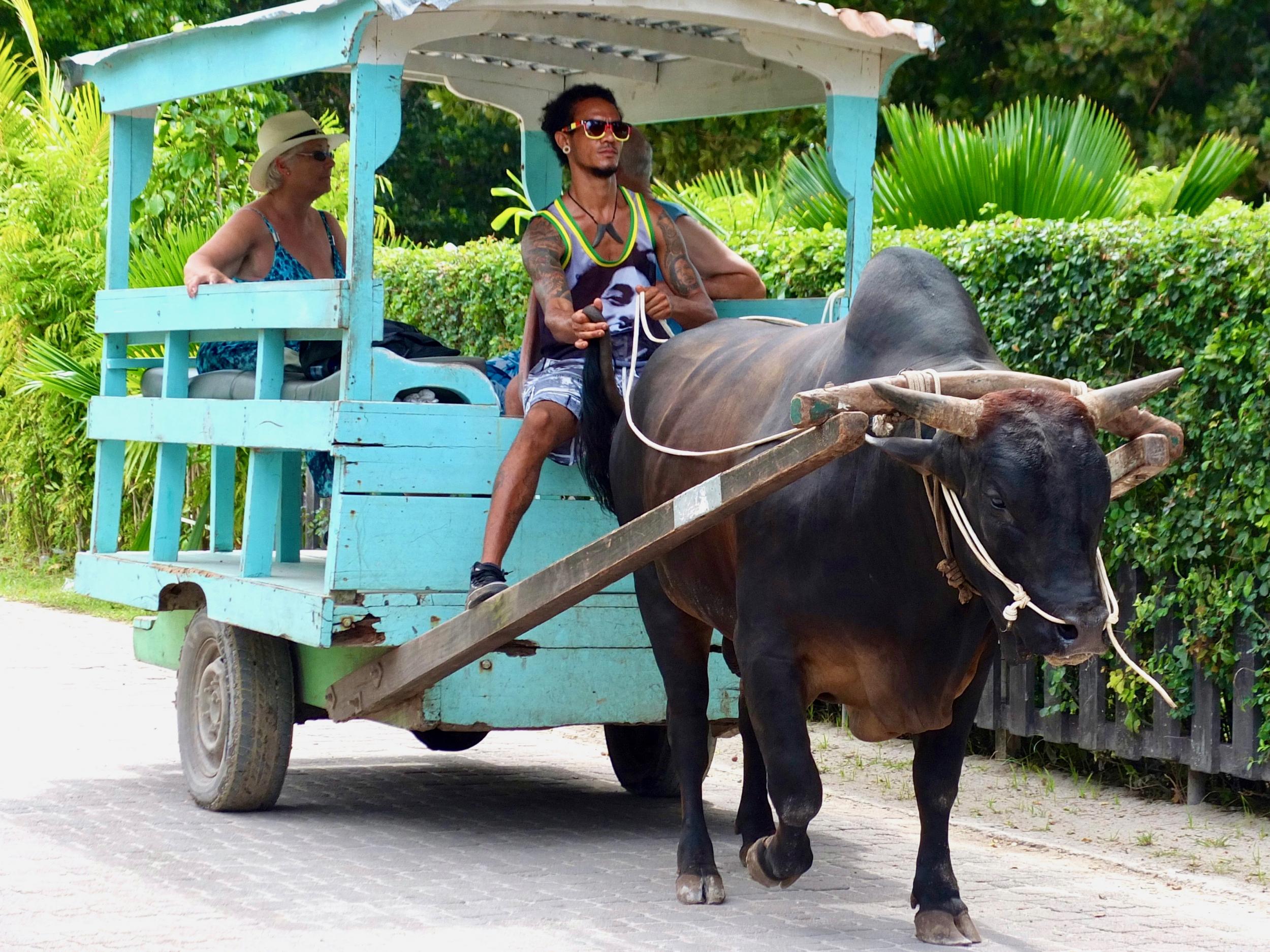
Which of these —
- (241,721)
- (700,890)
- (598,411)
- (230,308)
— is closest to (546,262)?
(598,411)

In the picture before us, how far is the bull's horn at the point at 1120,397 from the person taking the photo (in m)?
3.94

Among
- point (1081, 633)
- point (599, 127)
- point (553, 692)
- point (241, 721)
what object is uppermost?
point (599, 127)

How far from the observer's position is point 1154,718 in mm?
6500

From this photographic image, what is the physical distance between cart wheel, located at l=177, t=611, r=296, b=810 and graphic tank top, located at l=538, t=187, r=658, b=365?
151cm

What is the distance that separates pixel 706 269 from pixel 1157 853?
270cm

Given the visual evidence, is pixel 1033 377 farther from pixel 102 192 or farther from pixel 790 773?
pixel 102 192

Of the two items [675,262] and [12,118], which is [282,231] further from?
[12,118]

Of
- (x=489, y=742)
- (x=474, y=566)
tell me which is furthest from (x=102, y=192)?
(x=474, y=566)

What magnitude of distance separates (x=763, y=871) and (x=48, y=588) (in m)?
10.4

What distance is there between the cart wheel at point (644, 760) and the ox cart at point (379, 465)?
1 cm

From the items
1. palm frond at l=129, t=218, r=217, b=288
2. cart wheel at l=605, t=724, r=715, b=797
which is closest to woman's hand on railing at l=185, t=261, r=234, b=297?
cart wheel at l=605, t=724, r=715, b=797

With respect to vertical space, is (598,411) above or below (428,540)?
above

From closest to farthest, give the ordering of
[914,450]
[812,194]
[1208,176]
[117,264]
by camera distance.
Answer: [914,450]
[117,264]
[1208,176]
[812,194]

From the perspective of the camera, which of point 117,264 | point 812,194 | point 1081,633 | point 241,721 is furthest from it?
point 812,194
